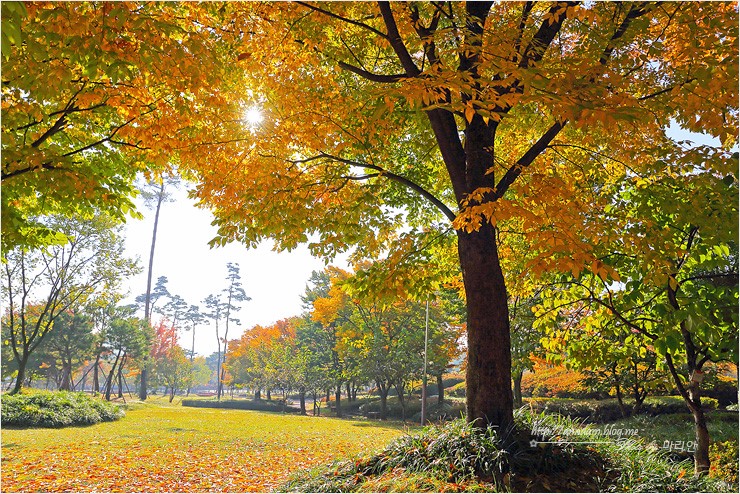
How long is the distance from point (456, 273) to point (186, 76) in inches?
194

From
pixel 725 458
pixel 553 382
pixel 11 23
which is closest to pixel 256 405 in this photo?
pixel 553 382

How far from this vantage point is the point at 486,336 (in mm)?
5172

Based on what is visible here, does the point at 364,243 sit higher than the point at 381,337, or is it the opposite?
the point at 364,243

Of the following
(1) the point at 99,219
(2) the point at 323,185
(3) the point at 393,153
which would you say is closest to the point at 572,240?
(2) the point at 323,185

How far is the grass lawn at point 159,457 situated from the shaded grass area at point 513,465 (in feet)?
2.46

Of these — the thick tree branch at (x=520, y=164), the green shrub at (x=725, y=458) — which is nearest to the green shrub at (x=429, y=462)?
the thick tree branch at (x=520, y=164)

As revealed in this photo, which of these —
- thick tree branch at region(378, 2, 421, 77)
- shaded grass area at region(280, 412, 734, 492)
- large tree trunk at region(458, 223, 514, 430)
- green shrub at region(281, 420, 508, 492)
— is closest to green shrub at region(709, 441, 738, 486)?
shaded grass area at region(280, 412, 734, 492)

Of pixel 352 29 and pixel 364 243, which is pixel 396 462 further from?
pixel 352 29

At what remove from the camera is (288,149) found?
6.62 metres

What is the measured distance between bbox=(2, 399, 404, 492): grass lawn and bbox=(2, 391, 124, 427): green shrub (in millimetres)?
786

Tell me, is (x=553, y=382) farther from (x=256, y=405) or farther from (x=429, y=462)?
(x=256, y=405)

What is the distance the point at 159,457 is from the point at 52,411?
7840 millimetres

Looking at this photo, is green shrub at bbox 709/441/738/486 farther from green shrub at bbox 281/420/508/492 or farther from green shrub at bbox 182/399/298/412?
green shrub at bbox 182/399/298/412

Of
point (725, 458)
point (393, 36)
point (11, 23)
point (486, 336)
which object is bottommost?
point (725, 458)
